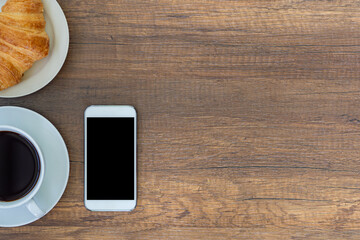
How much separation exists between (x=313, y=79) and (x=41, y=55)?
0.53m

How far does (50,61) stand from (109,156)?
212 millimetres

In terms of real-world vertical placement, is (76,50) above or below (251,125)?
above

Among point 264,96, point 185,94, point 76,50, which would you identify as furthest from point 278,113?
point 76,50

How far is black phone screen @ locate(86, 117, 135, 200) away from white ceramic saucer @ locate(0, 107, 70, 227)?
0.16 ft

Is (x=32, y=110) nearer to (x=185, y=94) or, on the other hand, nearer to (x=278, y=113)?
(x=185, y=94)

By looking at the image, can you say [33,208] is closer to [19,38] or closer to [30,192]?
[30,192]

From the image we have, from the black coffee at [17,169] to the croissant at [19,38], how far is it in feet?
0.37

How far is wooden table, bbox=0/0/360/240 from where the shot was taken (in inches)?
29.5

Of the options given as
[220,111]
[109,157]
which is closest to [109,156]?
[109,157]

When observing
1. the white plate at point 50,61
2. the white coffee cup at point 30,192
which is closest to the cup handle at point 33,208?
the white coffee cup at point 30,192

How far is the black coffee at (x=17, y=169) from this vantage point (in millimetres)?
692

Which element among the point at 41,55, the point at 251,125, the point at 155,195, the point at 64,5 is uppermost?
the point at 64,5

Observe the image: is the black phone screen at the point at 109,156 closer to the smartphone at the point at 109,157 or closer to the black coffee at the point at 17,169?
the smartphone at the point at 109,157

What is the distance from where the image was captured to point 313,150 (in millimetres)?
767
